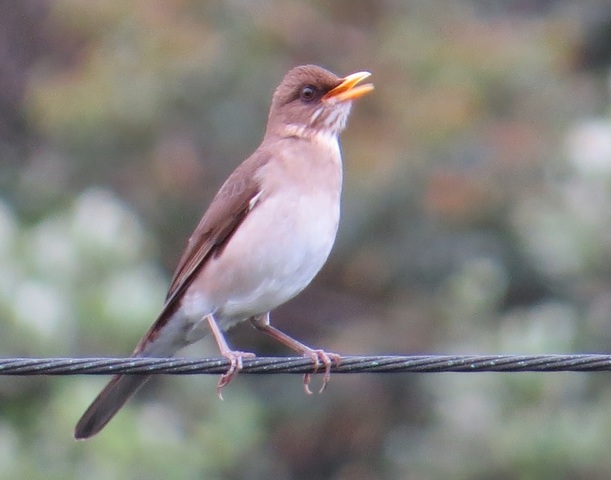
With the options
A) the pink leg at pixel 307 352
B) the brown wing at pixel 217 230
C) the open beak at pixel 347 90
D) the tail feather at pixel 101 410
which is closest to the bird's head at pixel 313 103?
the open beak at pixel 347 90


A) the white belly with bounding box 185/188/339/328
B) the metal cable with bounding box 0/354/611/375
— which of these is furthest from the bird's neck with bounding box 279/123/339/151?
the metal cable with bounding box 0/354/611/375

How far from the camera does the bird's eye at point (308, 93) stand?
7895mm

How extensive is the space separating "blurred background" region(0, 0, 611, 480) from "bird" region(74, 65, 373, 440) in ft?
5.83

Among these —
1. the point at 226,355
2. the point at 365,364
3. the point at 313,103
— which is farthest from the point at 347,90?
the point at 365,364

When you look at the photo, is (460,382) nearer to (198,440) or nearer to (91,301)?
(198,440)

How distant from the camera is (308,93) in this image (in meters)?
7.91

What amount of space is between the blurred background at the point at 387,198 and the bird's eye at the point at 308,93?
189 cm

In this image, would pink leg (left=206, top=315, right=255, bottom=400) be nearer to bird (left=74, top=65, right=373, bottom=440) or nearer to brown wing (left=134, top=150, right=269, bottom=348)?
bird (left=74, top=65, right=373, bottom=440)

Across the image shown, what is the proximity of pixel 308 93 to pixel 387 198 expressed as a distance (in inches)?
194

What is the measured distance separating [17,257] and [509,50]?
6.11m

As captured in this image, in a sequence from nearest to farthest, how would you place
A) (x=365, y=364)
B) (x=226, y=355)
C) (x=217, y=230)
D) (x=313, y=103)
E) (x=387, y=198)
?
1. (x=365, y=364)
2. (x=226, y=355)
3. (x=217, y=230)
4. (x=313, y=103)
5. (x=387, y=198)

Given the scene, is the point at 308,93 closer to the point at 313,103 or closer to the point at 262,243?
the point at 313,103

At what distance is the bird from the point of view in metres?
7.00

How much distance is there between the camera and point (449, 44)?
13445 mm
